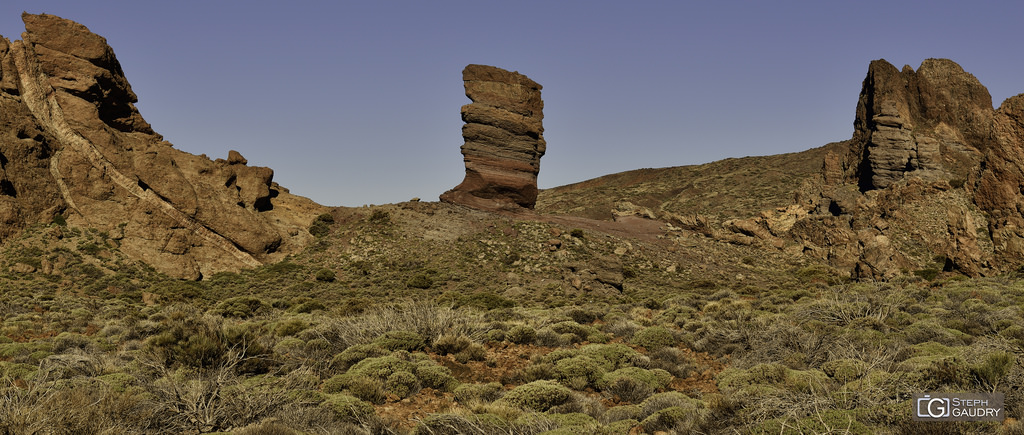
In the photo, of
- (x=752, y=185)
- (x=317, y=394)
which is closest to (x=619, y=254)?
(x=317, y=394)

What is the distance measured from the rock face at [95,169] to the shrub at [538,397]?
33.4m

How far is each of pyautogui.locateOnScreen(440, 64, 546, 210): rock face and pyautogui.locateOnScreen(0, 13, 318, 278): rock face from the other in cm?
1711

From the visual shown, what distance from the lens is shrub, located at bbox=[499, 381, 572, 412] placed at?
30.6 ft

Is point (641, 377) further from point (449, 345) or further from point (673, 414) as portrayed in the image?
point (449, 345)

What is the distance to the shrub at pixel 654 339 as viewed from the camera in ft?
49.8

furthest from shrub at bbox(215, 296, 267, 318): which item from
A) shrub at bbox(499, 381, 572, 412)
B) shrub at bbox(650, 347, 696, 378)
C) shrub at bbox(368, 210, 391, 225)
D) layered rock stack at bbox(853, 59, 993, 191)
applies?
layered rock stack at bbox(853, 59, 993, 191)

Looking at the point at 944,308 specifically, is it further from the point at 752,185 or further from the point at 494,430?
the point at 752,185

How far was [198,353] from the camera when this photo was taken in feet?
37.7

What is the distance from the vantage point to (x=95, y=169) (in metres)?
37.1

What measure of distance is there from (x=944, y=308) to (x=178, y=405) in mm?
20919

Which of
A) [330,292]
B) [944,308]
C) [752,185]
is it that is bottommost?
[330,292]

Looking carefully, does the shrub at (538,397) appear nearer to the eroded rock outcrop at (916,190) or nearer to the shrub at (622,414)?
the shrub at (622,414)

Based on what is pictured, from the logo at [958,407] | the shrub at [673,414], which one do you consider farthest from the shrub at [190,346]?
the logo at [958,407]

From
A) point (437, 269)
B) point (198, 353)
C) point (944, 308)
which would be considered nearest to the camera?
point (198, 353)
